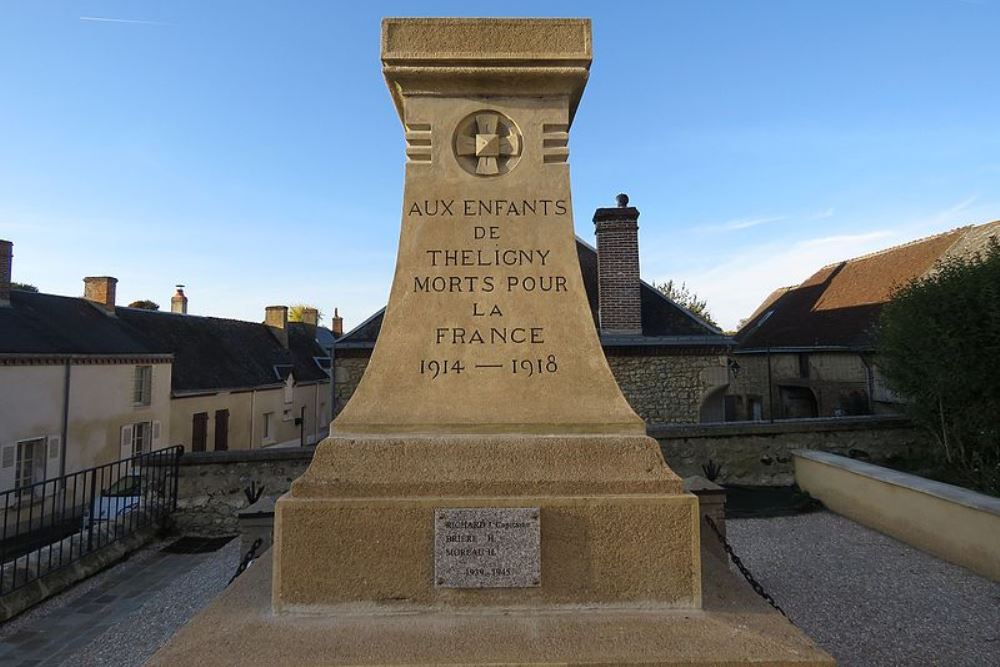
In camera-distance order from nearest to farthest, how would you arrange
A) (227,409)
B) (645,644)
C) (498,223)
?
(645,644) → (498,223) → (227,409)

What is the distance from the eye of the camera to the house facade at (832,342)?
17.5 metres

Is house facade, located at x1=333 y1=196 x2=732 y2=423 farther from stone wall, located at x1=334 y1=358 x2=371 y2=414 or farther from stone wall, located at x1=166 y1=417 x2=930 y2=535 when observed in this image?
stone wall, located at x1=166 y1=417 x2=930 y2=535

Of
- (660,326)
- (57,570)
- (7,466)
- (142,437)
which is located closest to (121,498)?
(57,570)

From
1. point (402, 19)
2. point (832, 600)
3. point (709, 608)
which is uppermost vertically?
point (402, 19)

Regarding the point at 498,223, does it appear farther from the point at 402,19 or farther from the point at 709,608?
the point at 709,608

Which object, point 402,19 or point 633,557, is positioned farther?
point 402,19

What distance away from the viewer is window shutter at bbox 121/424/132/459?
17.5m

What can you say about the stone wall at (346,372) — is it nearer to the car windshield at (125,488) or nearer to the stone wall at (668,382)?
the car windshield at (125,488)

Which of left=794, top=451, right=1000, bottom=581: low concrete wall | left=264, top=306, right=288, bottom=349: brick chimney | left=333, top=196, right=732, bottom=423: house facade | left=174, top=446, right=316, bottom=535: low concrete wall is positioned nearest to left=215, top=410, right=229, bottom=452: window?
left=264, top=306, right=288, bottom=349: brick chimney

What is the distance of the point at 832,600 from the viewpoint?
549 cm

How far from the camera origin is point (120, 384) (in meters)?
17.6

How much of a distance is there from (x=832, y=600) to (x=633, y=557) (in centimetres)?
439

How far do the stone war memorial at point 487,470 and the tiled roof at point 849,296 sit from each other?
17.1 meters

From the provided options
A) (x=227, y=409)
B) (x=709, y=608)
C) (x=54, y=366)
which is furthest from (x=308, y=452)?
(x=227, y=409)
